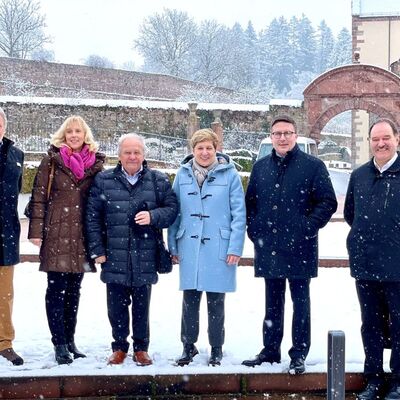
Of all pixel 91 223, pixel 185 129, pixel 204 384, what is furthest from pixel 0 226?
pixel 185 129

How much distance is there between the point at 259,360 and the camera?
4805mm

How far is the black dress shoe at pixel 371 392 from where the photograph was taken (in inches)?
174

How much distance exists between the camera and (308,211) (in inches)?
188

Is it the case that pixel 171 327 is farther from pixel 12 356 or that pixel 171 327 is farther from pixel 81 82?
pixel 81 82

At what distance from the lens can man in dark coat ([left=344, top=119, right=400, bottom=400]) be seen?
14.4ft

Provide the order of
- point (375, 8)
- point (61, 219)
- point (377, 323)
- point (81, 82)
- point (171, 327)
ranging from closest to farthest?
1. point (377, 323)
2. point (61, 219)
3. point (171, 327)
4. point (375, 8)
5. point (81, 82)

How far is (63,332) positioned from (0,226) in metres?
0.88

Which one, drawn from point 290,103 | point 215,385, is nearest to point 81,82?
point 290,103

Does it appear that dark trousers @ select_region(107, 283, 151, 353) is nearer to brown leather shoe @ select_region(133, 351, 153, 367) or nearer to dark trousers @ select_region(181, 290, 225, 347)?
brown leather shoe @ select_region(133, 351, 153, 367)

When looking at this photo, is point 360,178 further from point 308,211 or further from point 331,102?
point 331,102

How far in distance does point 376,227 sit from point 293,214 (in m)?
0.59

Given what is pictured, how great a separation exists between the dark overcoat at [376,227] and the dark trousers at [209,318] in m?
1.00

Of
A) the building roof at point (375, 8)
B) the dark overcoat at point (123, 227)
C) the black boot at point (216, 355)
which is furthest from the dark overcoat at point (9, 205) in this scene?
the building roof at point (375, 8)

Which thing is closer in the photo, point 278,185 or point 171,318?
point 278,185
